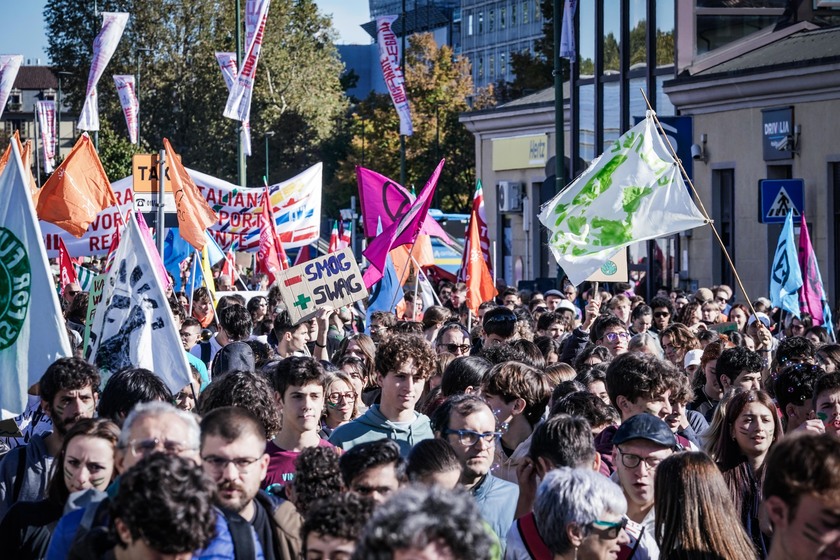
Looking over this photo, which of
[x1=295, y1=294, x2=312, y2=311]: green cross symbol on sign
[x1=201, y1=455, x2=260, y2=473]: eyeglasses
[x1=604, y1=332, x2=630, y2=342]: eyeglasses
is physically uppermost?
[x1=295, y1=294, x2=312, y2=311]: green cross symbol on sign

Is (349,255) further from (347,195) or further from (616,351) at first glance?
(347,195)

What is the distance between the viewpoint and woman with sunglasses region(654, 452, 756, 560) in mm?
4840

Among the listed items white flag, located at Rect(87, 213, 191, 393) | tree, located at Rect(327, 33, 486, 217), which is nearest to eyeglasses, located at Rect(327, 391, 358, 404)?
white flag, located at Rect(87, 213, 191, 393)

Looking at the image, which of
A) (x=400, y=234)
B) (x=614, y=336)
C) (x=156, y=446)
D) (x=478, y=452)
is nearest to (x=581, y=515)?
(x=478, y=452)

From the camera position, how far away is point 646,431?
18.3 ft

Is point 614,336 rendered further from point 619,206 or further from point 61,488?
point 61,488

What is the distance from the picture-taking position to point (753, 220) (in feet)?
78.9

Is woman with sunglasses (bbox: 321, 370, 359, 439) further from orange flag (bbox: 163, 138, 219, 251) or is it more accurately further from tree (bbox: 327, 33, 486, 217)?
tree (bbox: 327, 33, 486, 217)

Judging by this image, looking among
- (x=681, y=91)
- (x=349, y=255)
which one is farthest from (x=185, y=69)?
(x=349, y=255)

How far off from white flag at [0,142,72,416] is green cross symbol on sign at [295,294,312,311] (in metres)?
3.95

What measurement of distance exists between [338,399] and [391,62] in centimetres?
2672

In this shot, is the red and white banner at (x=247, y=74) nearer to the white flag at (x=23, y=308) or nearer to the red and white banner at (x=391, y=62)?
the red and white banner at (x=391, y=62)

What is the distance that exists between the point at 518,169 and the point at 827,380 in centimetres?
2713

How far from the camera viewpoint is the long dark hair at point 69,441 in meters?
5.00
